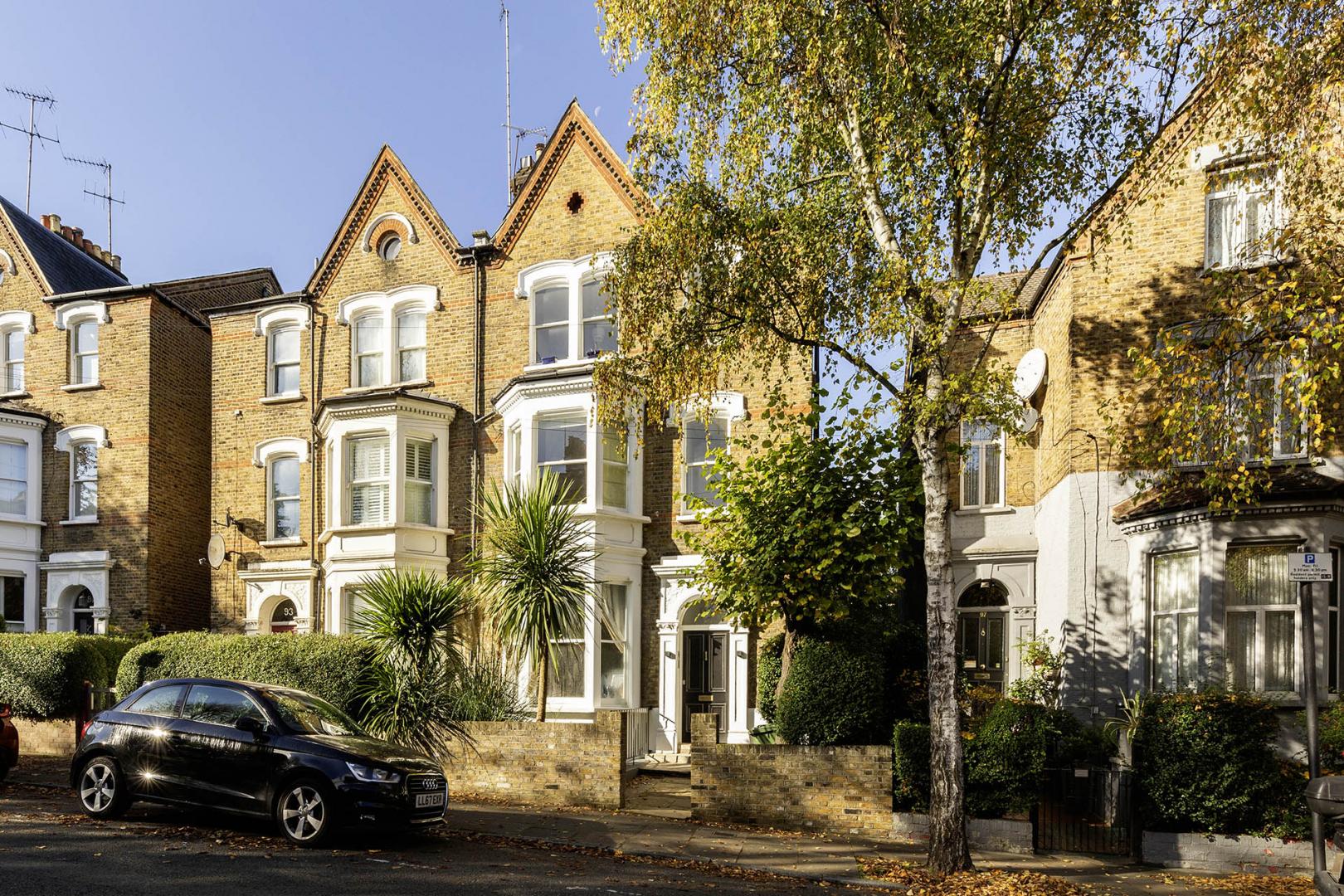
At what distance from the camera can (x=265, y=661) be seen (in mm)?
16391

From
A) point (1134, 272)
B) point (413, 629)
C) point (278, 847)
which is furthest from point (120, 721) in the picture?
point (1134, 272)

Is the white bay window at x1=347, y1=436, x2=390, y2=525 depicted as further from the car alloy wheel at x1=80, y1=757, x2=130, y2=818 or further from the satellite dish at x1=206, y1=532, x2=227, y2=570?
the car alloy wheel at x1=80, y1=757, x2=130, y2=818

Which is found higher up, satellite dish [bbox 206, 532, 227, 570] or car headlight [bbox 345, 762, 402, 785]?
satellite dish [bbox 206, 532, 227, 570]

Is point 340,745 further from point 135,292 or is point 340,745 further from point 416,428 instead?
point 135,292

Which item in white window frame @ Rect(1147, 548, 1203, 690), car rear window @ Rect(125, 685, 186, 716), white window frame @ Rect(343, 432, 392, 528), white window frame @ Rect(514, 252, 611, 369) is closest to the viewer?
car rear window @ Rect(125, 685, 186, 716)

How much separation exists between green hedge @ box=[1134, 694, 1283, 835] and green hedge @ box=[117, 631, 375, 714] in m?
10.2

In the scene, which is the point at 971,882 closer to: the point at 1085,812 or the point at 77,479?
the point at 1085,812

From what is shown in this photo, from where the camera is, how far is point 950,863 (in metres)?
11.0

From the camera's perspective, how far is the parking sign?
10.2 m

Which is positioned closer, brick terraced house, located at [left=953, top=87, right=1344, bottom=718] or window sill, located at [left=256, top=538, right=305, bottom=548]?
brick terraced house, located at [left=953, top=87, right=1344, bottom=718]

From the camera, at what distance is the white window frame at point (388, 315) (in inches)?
869

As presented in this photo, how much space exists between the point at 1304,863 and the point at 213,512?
66.3 ft

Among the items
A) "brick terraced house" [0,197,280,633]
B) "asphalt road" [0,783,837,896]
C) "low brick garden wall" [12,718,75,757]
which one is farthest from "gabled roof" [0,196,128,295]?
"asphalt road" [0,783,837,896]

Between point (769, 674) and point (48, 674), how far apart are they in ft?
38.9
